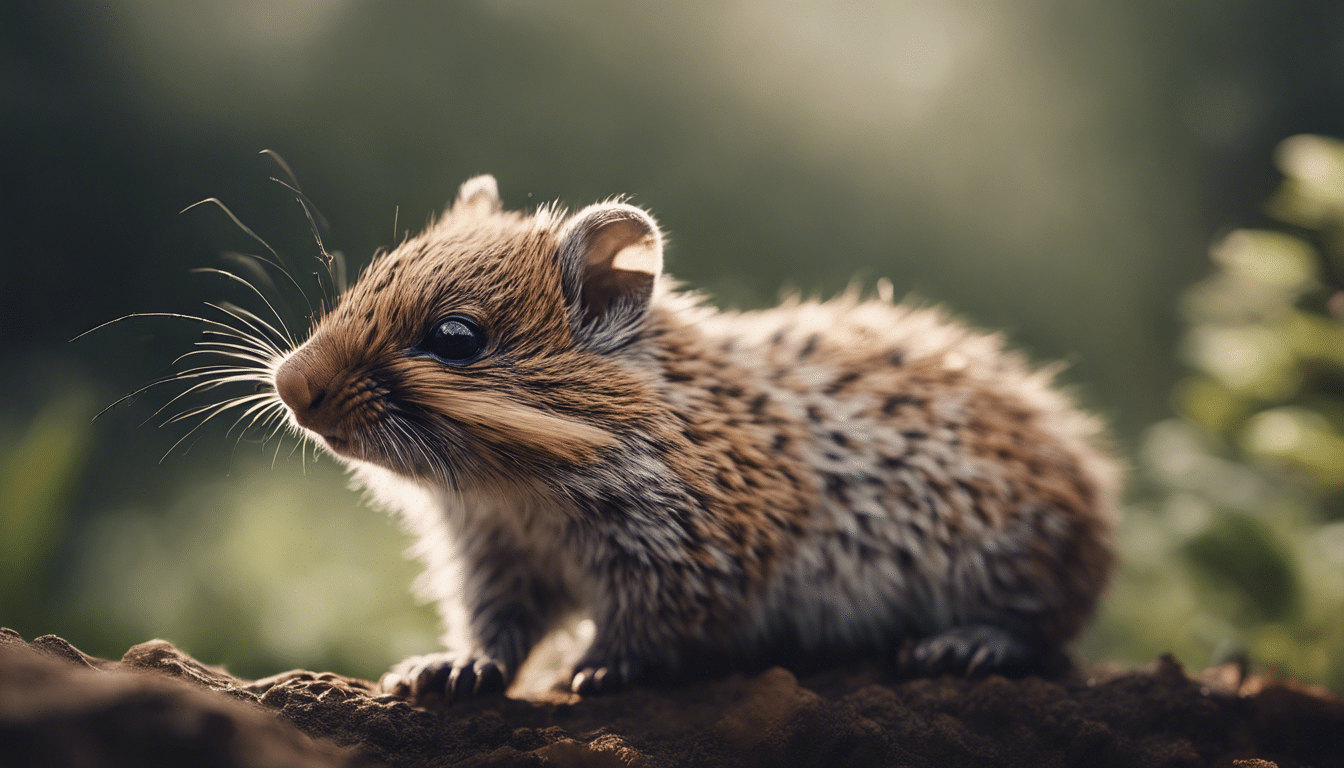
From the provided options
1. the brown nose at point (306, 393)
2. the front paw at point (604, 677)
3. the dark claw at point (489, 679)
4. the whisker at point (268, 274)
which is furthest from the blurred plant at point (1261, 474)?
the whisker at point (268, 274)

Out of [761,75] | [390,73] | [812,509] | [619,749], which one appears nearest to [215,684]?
[619,749]

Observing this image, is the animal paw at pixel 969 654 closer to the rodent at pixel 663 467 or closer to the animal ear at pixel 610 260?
the rodent at pixel 663 467

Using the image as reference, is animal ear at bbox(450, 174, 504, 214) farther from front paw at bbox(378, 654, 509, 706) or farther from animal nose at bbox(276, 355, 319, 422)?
front paw at bbox(378, 654, 509, 706)

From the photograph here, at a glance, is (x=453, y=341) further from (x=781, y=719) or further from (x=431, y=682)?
(x=781, y=719)

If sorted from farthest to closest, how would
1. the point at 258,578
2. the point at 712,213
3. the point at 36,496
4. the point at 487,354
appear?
1. the point at 712,213
2. the point at 258,578
3. the point at 36,496
4. the point at 487,354

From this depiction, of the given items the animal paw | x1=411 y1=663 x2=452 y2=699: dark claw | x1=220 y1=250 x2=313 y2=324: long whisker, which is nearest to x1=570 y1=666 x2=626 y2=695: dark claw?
x1=411 y1=663 x2=452 y2=699: dark claw

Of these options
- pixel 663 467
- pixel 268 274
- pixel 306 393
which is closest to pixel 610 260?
pixel 663 467

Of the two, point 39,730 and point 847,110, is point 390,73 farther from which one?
point 39,730
